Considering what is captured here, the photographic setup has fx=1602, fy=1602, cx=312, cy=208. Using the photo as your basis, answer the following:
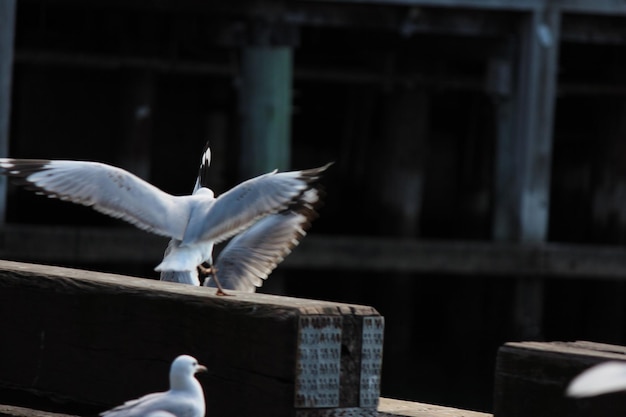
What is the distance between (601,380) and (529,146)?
10317 millimetres

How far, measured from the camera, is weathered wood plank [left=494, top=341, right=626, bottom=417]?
4551 mm

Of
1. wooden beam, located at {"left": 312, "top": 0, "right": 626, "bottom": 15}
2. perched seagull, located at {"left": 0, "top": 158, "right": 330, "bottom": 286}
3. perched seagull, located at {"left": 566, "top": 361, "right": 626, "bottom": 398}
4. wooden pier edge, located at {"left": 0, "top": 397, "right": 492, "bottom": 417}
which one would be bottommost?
wooden pier edge, located at {"left": 0, "top": 397, "right": 492, "bottom": 417}

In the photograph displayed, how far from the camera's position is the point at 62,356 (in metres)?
5.41

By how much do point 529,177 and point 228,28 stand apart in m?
2.99

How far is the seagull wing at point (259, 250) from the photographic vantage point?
751cm

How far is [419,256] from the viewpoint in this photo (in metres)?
13.9

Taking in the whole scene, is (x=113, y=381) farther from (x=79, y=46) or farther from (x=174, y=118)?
(x=174, y=118)

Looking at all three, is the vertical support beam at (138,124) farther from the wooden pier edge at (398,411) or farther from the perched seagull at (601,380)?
the perched seagull at (601,380)

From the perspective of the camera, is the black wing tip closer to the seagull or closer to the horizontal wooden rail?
the seagull

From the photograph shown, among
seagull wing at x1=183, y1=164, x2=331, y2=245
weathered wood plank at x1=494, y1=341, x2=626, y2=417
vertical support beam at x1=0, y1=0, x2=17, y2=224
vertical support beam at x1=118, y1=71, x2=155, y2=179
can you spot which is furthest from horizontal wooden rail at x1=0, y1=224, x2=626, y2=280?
weathered wood plank at x1=494, y1=341, x2=626, y2=417

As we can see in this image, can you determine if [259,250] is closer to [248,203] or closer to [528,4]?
[248,203]

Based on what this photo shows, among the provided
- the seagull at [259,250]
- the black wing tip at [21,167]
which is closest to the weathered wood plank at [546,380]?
the seagull at [259,250]

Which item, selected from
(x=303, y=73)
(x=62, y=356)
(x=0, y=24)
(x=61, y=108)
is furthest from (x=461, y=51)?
(x=62, y=356)

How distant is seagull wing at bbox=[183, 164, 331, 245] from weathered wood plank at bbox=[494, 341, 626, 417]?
7.17ft
